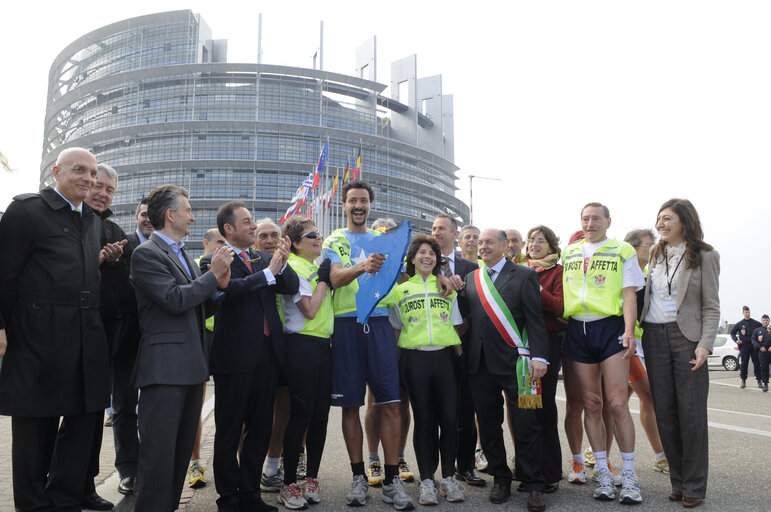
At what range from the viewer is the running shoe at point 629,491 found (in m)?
4.30

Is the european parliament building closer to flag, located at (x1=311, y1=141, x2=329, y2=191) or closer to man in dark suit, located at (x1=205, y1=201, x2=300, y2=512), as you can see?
flag, located at (x1=311, y1=141, x2=329, y2=191)

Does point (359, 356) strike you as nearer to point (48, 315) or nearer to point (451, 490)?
point (451, 490)

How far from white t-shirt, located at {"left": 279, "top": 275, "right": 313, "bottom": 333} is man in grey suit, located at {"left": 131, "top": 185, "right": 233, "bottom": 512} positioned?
939 mm

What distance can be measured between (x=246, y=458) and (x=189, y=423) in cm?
75

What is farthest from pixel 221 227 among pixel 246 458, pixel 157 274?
pixel 246 458

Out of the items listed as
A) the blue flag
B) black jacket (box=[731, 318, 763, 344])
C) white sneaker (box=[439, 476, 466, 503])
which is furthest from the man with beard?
black jacket (box=[731, 318, 763, 344])

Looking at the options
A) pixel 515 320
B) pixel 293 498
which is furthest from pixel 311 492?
pixel 515 320

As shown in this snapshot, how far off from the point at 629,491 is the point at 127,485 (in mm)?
3940

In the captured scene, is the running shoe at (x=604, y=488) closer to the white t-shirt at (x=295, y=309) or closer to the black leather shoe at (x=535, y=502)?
the black leather shoe at (x=535, y=502)

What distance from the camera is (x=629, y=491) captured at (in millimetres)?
4344

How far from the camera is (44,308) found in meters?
3.35

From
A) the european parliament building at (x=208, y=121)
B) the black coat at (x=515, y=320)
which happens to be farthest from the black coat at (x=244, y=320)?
the european parliament building at (x=208, y=121)

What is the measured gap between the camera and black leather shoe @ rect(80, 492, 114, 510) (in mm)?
3916

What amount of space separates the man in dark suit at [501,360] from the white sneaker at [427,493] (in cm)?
50
